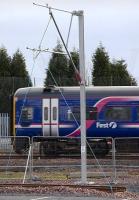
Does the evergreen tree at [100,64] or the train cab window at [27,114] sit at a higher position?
the evergreen tree at [100,64]

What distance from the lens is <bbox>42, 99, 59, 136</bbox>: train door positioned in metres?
33.9

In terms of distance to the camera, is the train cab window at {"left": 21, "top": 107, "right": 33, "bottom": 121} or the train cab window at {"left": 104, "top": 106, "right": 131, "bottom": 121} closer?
the train cab window at {"left": 104, "top": 106, "right": 131, "bottom": 121}

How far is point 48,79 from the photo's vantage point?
51.3 m

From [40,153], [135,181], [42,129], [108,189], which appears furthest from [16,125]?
[108,189]

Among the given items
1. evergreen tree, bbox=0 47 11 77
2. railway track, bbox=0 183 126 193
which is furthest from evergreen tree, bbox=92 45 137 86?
railway track, bbox=0 183 126 193

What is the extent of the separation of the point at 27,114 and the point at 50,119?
135 cm

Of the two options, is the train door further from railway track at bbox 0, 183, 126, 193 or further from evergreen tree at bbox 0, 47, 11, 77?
evergreen tree at bbox 0, 47, 11, 77

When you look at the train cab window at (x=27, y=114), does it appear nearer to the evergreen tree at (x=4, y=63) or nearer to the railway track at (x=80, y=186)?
the railway track at (x=80, y=186)

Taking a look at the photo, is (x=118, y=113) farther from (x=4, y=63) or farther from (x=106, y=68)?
(x=4, y=63)

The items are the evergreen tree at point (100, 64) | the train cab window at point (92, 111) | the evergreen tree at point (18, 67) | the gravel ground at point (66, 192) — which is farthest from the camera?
the evergreen tree at point (18, 67)

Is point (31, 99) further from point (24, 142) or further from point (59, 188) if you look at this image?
point (59, 188)

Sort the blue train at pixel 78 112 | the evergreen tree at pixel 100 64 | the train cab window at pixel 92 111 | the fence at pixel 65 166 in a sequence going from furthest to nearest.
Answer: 1. the evergreen tree at pixel 100 64
2. the blue train at pixel 78 112
3. the train cab window at pixel 92 111
4. the fence at pixel 65 166

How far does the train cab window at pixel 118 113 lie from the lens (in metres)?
33.6

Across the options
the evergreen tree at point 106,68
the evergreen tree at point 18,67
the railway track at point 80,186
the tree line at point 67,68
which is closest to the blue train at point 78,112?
the railway track at point 80,186
